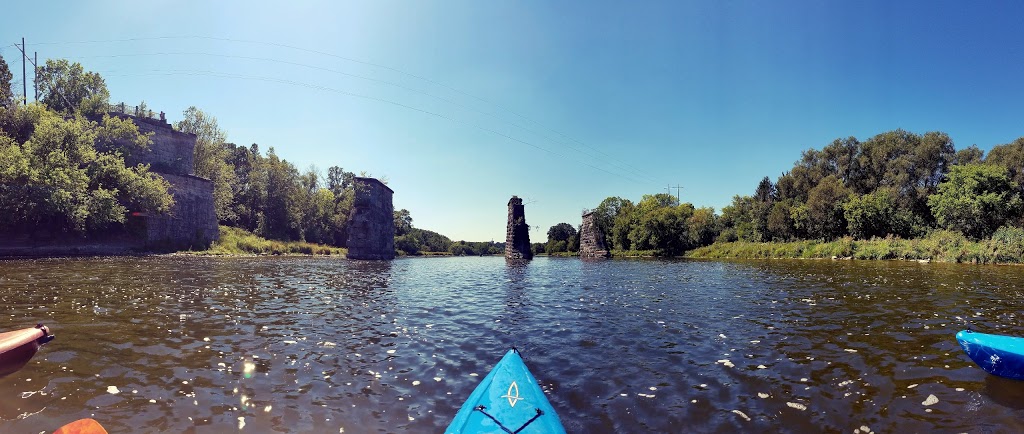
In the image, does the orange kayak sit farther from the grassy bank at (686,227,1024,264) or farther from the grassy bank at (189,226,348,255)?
the grassy bank at (686,227,1024,264)

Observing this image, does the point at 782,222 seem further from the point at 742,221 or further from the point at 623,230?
the point at 623,230

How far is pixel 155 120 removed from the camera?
203 feet

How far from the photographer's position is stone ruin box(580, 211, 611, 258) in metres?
85.3

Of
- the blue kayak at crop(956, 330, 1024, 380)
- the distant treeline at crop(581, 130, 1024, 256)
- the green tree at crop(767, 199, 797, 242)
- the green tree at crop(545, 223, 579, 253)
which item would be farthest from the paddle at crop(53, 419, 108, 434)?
the green tree at crop(545, 223, 579, 253)

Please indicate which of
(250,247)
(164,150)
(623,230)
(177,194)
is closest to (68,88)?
(164,150)

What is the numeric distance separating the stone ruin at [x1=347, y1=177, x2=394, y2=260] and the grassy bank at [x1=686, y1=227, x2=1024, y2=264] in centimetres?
6215

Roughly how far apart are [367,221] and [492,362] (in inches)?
2011

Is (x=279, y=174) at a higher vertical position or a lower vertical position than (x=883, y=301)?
higher

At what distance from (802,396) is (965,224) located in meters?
64.2

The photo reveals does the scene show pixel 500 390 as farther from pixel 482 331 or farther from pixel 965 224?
pixel 965 224

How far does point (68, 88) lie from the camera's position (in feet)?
217

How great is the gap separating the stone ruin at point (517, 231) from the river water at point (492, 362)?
5321cm

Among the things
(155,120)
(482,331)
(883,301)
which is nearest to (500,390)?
(482,331)

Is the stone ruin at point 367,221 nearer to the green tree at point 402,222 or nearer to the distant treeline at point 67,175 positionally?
the distant treeline at point 67,175
